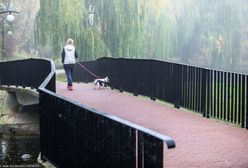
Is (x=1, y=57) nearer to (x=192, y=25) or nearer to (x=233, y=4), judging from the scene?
(x=192, y=25)

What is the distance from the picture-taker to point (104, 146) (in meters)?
6.04

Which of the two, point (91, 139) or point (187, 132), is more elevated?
point (91, 139)

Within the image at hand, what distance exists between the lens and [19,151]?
65.0 feet

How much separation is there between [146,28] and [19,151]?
17.4 meters

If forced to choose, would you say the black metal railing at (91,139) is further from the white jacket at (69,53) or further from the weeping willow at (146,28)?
the weeping willow at (146,28)

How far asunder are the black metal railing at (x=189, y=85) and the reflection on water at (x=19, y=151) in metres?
4.10

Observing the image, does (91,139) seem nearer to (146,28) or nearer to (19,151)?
(19,151)

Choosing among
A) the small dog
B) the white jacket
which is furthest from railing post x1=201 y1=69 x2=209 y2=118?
the small dog

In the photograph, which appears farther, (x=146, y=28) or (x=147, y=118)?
(x=146, y=28)

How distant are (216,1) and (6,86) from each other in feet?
86.6

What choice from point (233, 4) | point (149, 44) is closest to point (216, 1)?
point (233, 4)

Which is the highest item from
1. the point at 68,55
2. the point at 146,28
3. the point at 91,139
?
the point at 146,28

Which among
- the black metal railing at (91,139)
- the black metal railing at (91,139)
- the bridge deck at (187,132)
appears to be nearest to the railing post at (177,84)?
the bridge deck at (187,132)

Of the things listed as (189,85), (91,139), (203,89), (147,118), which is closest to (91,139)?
(91,139)
